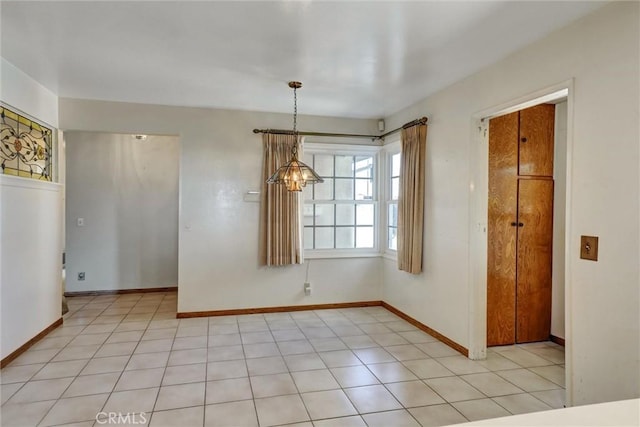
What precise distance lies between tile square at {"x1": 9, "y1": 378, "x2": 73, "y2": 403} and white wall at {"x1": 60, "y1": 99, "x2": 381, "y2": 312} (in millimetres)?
1731

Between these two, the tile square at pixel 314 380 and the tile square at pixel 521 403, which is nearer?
the tile square at pixel 521 403

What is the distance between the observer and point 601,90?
219cm

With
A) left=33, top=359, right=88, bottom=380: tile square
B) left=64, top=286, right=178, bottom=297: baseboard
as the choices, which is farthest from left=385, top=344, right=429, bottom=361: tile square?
left=64, top=286, right=178, bottom=297: baseboard

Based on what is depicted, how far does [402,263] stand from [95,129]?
3.82m

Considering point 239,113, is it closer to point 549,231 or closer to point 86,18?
point 86,18

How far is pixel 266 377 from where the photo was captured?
9.57 feet

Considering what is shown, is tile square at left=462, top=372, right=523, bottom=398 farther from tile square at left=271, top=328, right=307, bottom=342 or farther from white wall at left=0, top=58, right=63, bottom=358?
white wall at left=0, top=58, right=63, bottom=358

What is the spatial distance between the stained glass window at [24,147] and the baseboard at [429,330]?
4176mm

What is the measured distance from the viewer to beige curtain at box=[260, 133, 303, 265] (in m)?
4.60

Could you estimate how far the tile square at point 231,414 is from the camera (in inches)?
90.0

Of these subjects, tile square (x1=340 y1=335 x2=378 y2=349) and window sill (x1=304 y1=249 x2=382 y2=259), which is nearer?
tile square (x1=340 y1=335 x2=378 y2=349)

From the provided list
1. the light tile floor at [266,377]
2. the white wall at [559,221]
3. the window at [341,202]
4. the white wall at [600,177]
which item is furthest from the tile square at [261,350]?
the white wall at [559,221]

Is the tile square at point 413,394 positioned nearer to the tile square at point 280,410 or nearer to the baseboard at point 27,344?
the tile square at point 280,410

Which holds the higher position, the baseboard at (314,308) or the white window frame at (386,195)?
the white window frame at (386,195)
